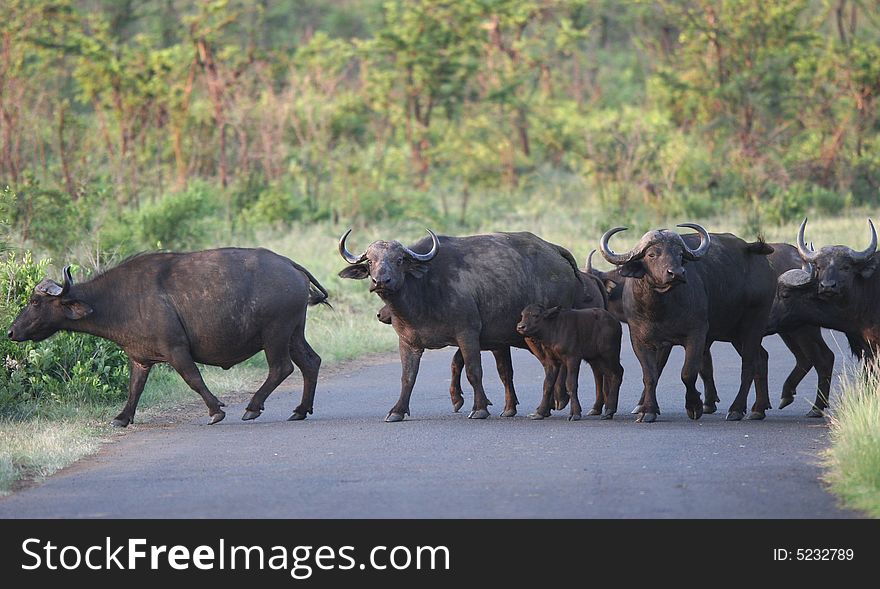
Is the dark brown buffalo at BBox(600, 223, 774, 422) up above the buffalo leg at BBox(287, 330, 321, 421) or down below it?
above

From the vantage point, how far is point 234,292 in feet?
44.3

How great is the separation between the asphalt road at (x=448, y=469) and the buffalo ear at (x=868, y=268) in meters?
1.34

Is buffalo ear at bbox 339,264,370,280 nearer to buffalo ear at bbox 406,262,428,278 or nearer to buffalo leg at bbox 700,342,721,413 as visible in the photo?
buffalo ear at bbox 406,262,428,278

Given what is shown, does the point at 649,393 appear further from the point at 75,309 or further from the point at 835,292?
the point at 75,309

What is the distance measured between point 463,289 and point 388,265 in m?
0.90

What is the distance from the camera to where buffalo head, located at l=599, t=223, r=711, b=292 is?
12.6 metres

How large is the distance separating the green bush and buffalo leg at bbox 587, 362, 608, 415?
476cm

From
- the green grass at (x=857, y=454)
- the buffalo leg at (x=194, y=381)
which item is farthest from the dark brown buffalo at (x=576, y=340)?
the buffalo leg at (x=194, y=381)

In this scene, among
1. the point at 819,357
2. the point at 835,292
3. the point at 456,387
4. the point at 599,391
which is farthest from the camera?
the point at 456,387

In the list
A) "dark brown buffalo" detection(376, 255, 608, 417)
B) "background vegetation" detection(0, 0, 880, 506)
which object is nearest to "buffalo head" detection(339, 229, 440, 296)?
"dark brown buffalo" detection(376, 255, 608, 417)

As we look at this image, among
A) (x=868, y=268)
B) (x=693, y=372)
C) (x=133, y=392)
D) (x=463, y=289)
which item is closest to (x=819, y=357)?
(x=868, y=268)

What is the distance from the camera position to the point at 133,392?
13430mm

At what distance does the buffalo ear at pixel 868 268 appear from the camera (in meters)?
12.7
